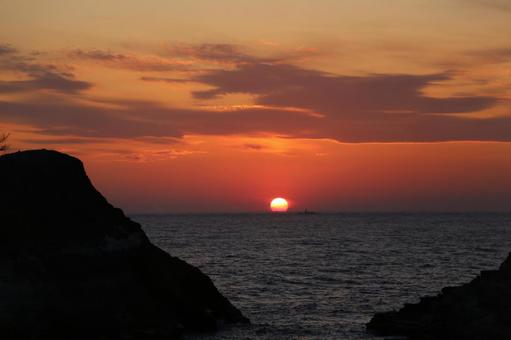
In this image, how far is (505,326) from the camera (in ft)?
111

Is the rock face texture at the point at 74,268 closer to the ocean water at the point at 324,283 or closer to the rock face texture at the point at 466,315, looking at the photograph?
the ocean water at the point at 324,283

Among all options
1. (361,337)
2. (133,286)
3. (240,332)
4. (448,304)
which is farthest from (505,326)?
(133,286)

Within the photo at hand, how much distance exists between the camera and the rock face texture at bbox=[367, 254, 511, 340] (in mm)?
34656

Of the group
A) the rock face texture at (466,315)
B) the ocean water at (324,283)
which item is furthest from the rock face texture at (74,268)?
the rock face texture at (466,315)

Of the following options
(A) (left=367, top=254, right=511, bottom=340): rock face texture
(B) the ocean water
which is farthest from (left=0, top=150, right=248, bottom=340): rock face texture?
(A) (left=367, top=254, right=511, bottom=340): rock face texture

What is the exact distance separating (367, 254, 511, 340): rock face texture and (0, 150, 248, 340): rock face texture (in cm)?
1156

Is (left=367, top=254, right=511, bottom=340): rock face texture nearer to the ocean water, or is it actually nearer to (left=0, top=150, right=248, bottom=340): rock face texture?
the ocean water

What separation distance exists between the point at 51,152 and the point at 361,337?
21450 mm

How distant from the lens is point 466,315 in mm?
36844

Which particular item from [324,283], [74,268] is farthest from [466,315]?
[324,283]

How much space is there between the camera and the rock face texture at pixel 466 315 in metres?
34.7

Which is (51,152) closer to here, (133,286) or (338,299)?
(133,286)

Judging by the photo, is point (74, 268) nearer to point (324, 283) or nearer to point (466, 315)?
point (466, 315)

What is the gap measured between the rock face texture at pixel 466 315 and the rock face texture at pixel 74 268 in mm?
11559
